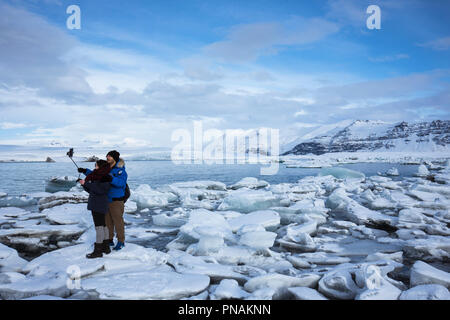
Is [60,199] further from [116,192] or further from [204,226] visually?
[116,192]

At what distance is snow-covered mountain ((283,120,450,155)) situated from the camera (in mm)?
114062

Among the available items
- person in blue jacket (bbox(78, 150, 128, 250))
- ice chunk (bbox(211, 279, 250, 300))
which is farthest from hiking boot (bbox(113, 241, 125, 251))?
ice chunk (bbox(211, 279, 250, 300))

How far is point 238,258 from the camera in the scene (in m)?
4.54

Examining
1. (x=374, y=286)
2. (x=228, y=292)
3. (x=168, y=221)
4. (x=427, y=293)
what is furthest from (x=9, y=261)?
(x=427, y=293)

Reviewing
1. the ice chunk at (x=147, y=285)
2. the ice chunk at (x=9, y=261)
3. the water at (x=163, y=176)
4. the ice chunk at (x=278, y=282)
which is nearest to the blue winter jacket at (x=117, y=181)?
the ice chunk at (x=147, y=285)

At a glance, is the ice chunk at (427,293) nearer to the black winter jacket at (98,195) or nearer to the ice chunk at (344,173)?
the black winter jacket at (98,195)

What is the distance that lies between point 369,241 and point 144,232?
15.2 ft

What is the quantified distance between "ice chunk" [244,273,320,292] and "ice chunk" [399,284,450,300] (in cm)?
94

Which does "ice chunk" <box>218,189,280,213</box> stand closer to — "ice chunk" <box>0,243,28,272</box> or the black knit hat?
the black knit hat

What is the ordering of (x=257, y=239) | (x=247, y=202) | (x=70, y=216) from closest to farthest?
(x=257, y=239) → (x=70, y=216) → (x=247, y=202)

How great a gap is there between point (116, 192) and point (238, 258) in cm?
212

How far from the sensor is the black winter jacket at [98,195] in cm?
376

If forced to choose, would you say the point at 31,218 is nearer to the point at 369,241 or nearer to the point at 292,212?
the point at 292,212
